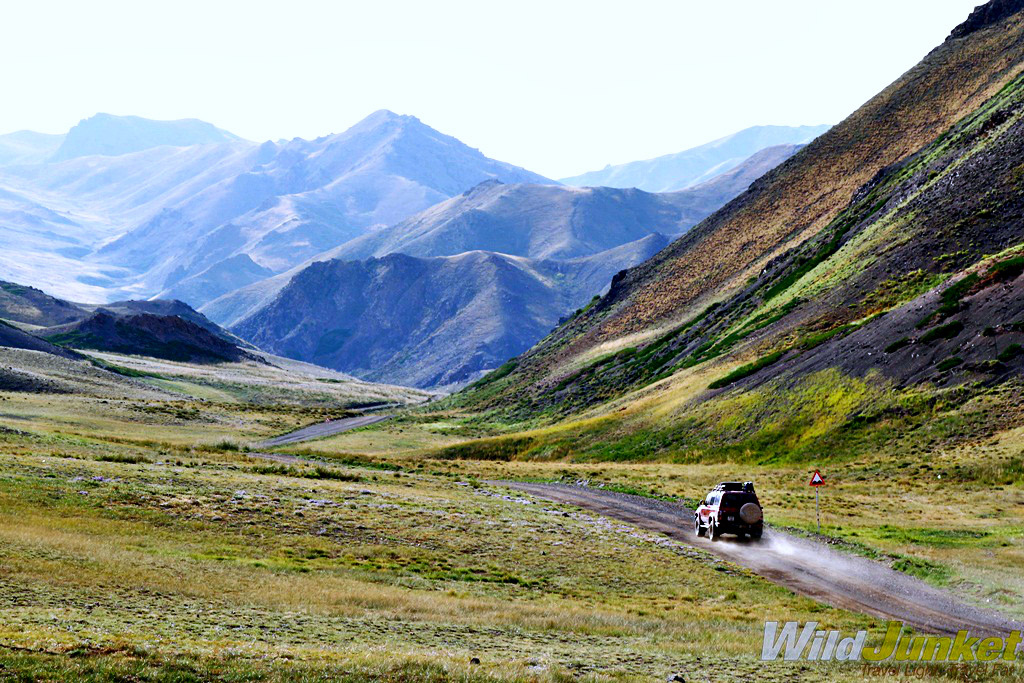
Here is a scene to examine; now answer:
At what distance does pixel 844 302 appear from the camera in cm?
8769

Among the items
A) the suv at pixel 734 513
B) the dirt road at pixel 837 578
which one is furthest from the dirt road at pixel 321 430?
the suv at pixel 734 513

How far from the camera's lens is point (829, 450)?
5925 centimetres

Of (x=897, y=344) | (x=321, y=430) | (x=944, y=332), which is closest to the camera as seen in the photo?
(x=944, y=332)

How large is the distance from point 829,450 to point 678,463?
14080mm

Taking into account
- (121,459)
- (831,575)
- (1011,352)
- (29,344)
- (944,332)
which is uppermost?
(29,344)

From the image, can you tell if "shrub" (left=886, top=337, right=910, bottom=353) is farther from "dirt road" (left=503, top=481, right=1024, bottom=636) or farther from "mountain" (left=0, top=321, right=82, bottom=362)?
"mountain" (left=0, top=321, right=82, bottom=362)

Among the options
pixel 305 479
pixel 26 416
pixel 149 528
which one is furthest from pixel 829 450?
pixel 26 416

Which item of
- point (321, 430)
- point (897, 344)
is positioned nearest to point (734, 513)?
point (897, 344)

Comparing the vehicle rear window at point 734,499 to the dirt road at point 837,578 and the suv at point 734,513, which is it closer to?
the suv at point 734,513

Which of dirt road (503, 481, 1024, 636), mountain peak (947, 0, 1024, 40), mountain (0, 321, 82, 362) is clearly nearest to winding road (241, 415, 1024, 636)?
dirt road (503, 481, 1024, 636)

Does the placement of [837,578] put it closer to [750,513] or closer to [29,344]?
[750,513]

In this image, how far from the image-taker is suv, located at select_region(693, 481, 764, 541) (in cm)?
3506

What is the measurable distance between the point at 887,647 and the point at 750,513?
16921 millimetres

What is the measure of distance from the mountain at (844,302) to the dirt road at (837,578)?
2587 cm
